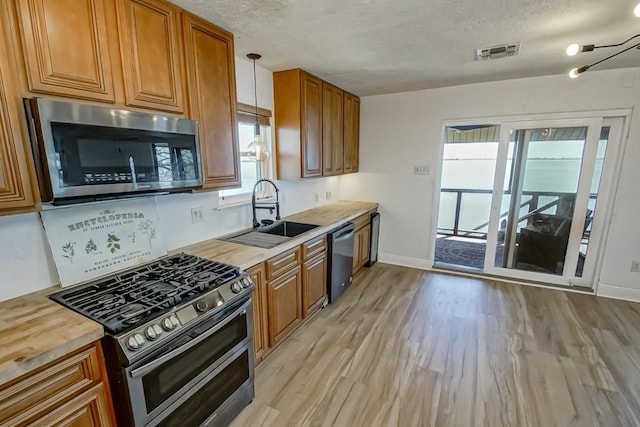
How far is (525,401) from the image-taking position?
6.38ft

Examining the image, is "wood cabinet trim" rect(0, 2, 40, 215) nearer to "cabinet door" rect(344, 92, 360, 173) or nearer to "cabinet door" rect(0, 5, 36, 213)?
"cabinet door" rect(0, 5, 36, 213)

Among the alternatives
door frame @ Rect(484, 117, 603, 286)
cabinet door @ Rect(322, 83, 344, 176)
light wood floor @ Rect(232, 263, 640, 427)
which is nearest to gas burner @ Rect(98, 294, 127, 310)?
light wood floor @ Rect(232, 263, 640, 427)

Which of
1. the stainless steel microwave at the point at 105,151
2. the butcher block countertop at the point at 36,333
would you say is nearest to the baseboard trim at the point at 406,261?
the stainless steel microwave at the point at 105,151

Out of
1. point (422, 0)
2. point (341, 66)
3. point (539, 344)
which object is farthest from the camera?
point (341, 66)

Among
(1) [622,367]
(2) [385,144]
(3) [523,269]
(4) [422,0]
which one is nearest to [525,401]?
(1) [622,367]

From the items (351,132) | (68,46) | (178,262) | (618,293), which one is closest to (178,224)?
(178,262)

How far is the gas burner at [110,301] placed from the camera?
133 centimetres

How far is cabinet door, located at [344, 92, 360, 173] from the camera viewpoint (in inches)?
154

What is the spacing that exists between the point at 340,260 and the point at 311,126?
58.9 inches

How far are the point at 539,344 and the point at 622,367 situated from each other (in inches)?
20.1

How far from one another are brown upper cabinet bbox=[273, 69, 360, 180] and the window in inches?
5.5

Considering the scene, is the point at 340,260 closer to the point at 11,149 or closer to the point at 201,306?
the point at 201,306

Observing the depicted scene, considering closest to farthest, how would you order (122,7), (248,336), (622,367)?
(122,7) < (248,336) < (622,367)

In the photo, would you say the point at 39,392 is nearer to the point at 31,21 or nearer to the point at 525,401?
the point at 31,21
